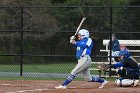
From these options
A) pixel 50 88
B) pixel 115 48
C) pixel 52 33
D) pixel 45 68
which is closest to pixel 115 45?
pixel 115 48

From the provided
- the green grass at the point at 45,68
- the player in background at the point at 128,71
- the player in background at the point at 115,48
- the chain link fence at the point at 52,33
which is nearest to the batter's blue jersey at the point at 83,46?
the player in background at the point at 128,71

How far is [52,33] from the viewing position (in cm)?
2233

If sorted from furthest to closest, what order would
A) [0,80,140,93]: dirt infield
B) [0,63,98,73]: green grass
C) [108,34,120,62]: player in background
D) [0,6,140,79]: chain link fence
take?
[0,63,98,73]: green grass → [0,6,140,79]: chain link fence → [108,34,120,62]: player in background → [0,80,140,93]: dirt infield

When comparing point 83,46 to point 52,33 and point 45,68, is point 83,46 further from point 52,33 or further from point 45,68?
point 45,68

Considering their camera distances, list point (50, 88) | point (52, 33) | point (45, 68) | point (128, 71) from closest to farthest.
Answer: point (50, 88)
point (128, 71)
point (52, 33)
point (45, 68)

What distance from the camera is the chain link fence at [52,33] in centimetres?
2233

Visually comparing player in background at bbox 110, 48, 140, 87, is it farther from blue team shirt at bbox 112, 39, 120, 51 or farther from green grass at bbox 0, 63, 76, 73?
green grass at bbox 0, 63, 76, 73

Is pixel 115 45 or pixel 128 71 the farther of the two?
pixel 115 45

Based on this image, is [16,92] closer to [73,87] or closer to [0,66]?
[73,87]

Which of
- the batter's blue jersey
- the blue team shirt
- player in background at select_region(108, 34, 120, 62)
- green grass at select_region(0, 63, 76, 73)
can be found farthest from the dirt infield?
green grass at select_region(0, 63, 76, 73)

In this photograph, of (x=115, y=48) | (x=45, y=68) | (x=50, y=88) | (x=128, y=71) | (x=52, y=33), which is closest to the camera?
(x=50, y=88)

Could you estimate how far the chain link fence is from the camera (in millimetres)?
22328

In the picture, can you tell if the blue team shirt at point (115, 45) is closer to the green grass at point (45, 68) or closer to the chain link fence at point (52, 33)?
the chain link fence at point (52, 33)

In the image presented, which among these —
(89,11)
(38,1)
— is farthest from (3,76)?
(38,1)
